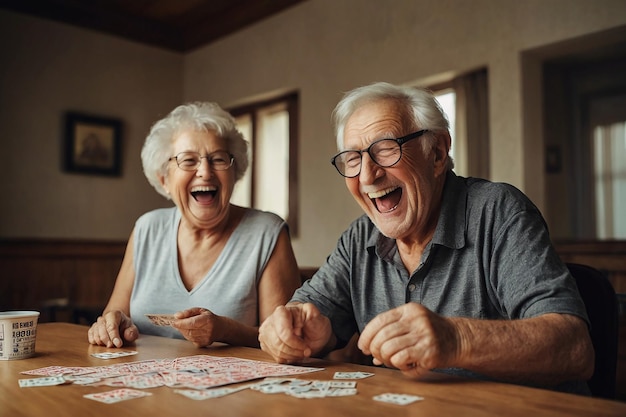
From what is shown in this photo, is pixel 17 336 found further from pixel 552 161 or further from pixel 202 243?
pixel 552 161

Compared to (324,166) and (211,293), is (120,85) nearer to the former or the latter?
(324,166)

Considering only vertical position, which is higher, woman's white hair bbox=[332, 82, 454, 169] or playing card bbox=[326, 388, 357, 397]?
woman's white hair bbox=[332, 82, 454, 169]

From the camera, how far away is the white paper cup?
54.2 inches

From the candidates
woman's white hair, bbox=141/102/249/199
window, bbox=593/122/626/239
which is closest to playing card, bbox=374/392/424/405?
woman's white hair, bbox=141/102/249/199

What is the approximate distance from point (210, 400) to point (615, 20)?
11.7ft

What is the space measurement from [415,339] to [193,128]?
138cm

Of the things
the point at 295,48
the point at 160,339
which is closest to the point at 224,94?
the point at 295,48

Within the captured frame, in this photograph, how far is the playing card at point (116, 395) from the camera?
3.16 feet

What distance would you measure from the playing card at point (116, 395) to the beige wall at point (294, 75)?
11.3 feet

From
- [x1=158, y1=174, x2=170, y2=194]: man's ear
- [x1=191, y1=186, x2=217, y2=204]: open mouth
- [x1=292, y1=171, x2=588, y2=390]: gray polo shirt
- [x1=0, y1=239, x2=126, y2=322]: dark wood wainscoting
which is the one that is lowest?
[x1=0, y1=239, x2=126, y2=322]: dark wood wainscoting

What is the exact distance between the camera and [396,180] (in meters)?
1.53

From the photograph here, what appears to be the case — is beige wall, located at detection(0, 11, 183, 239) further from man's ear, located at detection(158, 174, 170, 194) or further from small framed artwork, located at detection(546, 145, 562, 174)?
small framed artwork, located at detection(546, 145, 562, 174)

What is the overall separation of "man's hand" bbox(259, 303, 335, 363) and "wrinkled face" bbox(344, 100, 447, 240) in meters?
0.30

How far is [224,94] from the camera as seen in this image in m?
6.34
